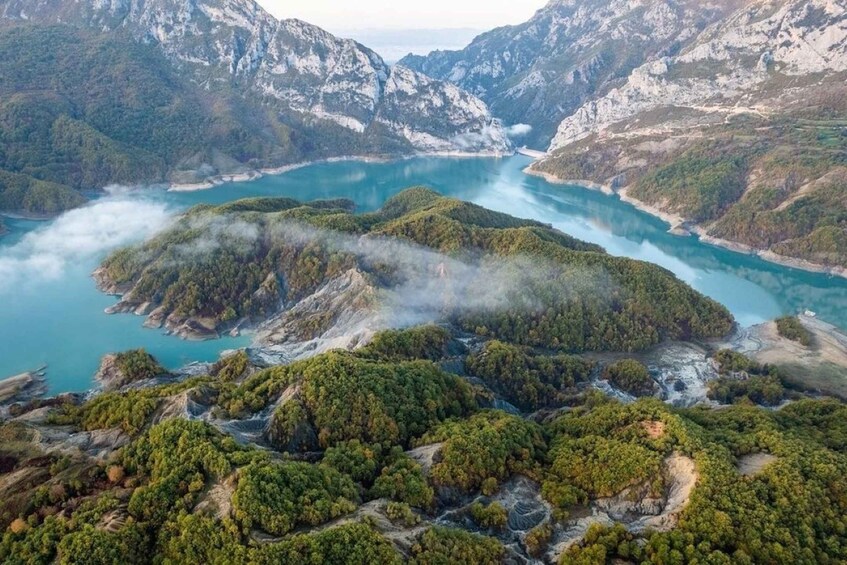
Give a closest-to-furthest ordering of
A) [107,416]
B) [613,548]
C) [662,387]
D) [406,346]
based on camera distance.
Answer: [613,548]
[107,416]
[406,346]
[662,387]

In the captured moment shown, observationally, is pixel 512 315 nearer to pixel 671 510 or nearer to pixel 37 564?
pixel 671 510

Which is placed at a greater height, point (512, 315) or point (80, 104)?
point (80, 104)

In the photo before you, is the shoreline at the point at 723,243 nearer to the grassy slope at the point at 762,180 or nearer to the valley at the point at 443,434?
the grassy slope at the point at 762,180

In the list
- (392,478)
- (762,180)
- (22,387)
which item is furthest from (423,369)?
(762,180)

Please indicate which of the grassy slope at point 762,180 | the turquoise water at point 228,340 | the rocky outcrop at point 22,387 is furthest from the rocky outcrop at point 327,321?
the grassy slope at point 762,180

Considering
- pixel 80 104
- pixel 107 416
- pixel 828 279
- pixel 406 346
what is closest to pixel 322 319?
pixel 406 346

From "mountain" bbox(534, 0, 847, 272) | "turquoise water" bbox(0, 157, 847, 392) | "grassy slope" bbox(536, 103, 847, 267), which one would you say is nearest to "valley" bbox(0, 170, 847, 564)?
"turquoise water" bbox(0, 157, 847, 392)

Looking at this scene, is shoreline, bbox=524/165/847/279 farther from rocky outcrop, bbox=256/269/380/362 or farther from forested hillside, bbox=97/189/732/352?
rocky outcrop, bbox=256/269/380/362

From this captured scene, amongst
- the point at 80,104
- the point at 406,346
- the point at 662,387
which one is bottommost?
the point at 662,387

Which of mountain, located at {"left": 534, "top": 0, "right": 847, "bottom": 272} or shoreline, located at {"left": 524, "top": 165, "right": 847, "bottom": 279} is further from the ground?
mountain, located at {"left": 534, "top": 0, "right": 847, "bottom": 272}
